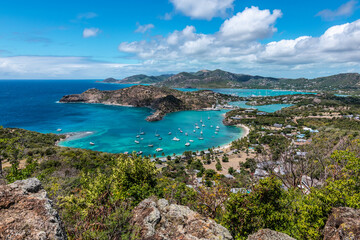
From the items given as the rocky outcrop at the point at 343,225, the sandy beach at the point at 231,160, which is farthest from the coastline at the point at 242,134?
the rocky outcrop at the point at 343,225

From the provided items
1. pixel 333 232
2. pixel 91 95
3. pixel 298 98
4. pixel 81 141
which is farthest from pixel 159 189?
pixel 298 98

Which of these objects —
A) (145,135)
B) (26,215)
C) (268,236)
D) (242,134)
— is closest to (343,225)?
(268,236)

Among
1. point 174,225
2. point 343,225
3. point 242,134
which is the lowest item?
point 242,134

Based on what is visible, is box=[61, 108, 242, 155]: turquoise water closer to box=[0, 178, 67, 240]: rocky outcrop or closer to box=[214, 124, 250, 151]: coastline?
box=[214, 124, 250, 151]: coastline

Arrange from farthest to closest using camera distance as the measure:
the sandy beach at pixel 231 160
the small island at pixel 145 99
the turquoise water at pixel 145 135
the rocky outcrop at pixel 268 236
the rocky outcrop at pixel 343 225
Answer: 1. the small island at pixel 145 99
2. the turquoise water at pixel 145 135
3. the sandy beach at pixel 231 160
4. the rocky outcrop at pixel 268 236
5. the rocky outcrop at pixel 343 225

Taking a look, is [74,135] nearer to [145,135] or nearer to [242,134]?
[145,135]

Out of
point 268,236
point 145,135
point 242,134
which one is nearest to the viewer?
point 268,236

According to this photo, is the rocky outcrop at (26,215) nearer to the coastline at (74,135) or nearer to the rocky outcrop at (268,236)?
the rocky outcrop at (268,236)
